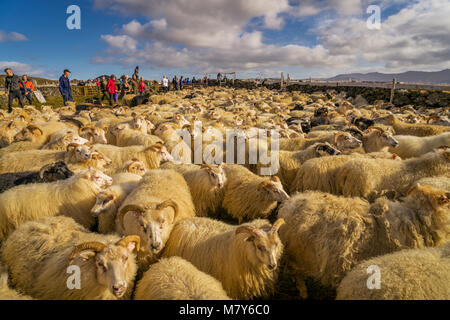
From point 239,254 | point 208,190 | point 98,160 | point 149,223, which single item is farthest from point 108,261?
point 98,160

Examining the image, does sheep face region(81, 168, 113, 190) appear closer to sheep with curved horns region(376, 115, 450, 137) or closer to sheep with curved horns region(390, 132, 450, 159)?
sheep with curved horns region(390, 132, 450, 159)

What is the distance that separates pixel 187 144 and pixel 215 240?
5.16 m

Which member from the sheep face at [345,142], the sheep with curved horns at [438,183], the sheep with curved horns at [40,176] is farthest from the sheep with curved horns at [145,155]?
the sheep with curved horns at [438,183]

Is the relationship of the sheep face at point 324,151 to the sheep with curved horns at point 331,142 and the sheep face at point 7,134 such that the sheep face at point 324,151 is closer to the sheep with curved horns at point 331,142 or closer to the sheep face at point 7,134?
the sheep with curved horns at point 331,142

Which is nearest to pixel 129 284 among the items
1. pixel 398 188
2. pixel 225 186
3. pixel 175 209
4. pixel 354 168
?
pixel 175 209

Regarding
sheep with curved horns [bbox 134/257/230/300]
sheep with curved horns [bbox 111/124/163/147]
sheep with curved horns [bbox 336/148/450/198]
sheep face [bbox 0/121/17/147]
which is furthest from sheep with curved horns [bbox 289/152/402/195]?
sheep face [bbox 0/121/17/147]

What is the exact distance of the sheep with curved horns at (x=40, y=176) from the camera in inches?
204

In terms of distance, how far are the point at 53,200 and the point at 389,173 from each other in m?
6.20

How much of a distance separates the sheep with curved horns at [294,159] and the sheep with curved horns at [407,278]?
344 centimetres

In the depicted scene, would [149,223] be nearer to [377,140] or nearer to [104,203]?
[104,203]

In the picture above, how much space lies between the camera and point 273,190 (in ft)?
15.9

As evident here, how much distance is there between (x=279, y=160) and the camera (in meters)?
6.48
